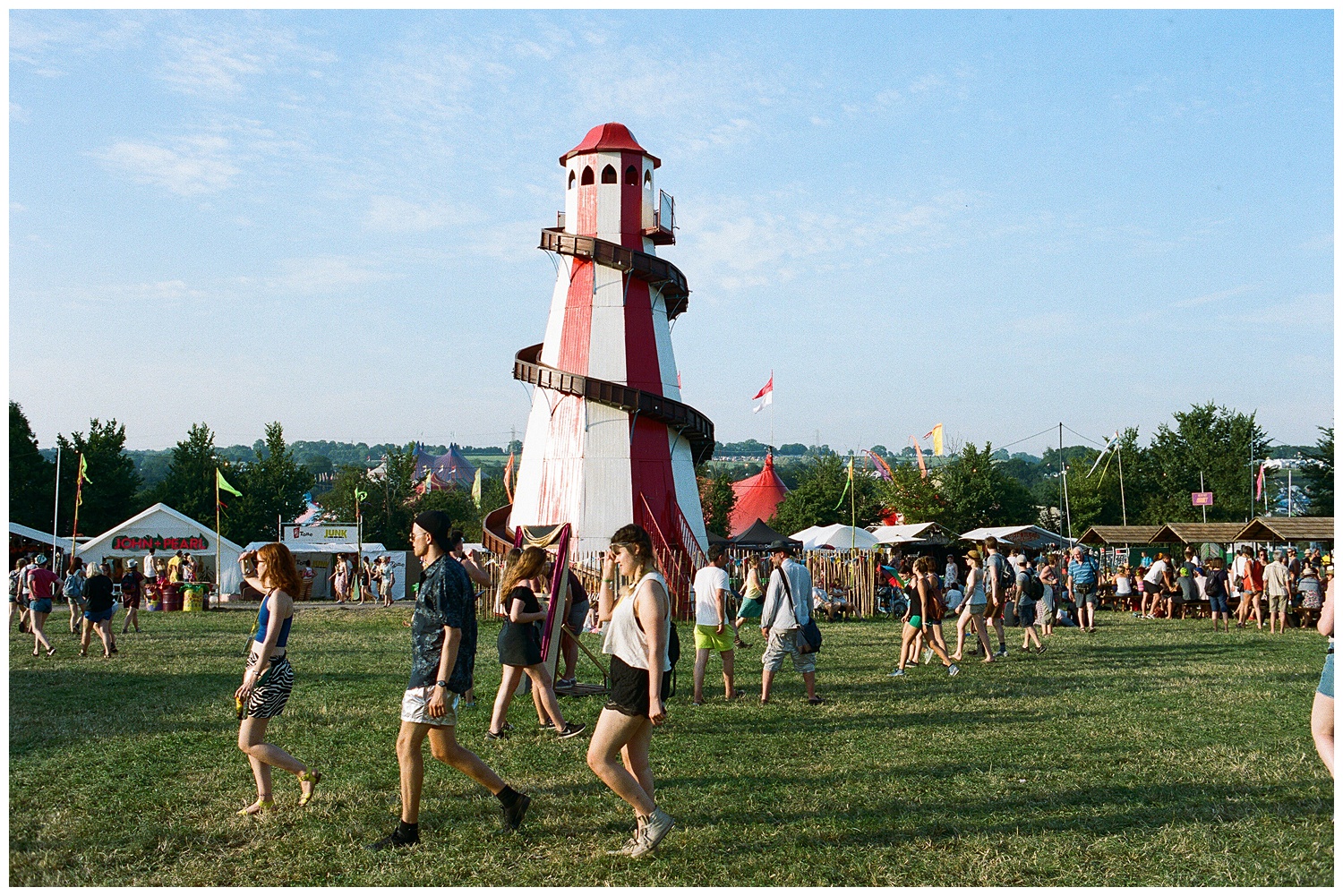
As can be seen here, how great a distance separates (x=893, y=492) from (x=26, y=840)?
5178 centimetres

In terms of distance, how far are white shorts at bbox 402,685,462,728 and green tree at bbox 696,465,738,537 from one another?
56336 millimetres

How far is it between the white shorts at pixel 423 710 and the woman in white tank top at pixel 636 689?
827mm

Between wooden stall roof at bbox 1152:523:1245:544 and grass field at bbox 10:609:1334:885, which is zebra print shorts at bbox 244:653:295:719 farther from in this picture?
wooden stall roof at bbox 1152:523:1245:544

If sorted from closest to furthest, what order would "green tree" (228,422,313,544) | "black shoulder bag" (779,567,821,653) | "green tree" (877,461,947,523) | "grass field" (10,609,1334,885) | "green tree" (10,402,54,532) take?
"grass field" (10,609,1334,885) → "black shoulder bag" (779,567,821,653) → "green tree" (10,402,54,532) → "green tree" (877,461,947,523) → "green tree" (228,422,313,544)

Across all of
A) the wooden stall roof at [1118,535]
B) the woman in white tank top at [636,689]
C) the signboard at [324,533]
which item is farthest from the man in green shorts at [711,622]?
the signboard at [324,533]

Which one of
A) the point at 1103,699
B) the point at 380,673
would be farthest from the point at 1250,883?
the point at 380,673

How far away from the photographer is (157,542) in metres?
33.4

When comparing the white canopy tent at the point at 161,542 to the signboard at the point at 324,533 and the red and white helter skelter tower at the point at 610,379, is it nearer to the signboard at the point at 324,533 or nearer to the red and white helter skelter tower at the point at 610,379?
the signboard at the point at 324,533

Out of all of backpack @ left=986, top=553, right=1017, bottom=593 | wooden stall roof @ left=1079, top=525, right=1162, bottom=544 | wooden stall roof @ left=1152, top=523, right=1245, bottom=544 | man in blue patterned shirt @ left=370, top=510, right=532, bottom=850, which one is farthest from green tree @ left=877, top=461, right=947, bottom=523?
man in blue patterned shirt @ left=370, top=510, right=532, bottom=850

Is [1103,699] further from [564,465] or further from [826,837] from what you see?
[564,465]

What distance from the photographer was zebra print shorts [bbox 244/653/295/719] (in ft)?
22.3

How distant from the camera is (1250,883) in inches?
215

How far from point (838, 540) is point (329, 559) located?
18.9 metres

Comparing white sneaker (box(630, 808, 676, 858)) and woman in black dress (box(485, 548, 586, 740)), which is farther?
woman in black dress (box(485, 548, 586, 740))
